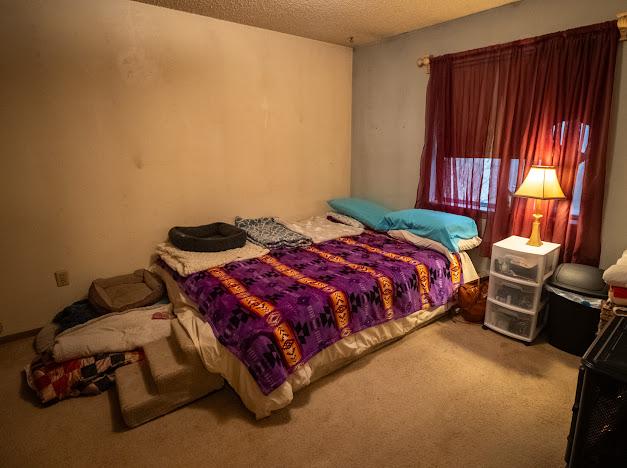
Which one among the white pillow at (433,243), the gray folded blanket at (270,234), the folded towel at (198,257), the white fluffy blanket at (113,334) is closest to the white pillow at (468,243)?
the white pillow at (433,243)

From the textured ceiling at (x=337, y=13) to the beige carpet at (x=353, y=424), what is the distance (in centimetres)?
256

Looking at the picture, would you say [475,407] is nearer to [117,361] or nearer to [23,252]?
[117,361]

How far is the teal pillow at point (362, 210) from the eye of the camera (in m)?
3.49

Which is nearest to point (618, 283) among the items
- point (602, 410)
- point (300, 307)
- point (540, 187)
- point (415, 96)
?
point (540, 187)

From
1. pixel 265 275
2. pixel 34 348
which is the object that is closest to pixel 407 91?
pixel 265 275

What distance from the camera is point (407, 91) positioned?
11.1 feet

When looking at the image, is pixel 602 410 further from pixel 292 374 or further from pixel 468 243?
pixel 468 243

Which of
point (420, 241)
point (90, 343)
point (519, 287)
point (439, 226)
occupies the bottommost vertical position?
point (90, 343)

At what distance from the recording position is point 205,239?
9.08ft

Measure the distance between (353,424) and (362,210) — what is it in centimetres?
220

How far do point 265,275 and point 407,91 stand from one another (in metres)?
2.28

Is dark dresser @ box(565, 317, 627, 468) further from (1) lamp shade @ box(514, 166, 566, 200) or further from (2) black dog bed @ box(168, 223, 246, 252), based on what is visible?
(2) black dog bed @ box(168, 223, 246, 252)

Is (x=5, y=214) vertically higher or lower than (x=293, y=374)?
higher

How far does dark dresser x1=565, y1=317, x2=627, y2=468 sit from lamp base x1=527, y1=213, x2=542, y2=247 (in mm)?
1315
